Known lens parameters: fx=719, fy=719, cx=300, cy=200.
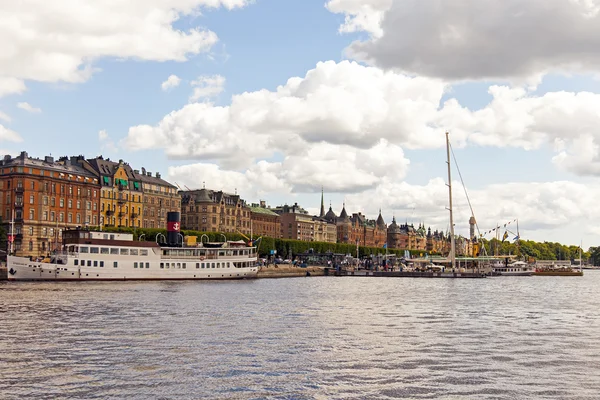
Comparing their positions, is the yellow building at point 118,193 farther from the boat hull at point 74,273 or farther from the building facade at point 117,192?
the boat hull at point 74,273

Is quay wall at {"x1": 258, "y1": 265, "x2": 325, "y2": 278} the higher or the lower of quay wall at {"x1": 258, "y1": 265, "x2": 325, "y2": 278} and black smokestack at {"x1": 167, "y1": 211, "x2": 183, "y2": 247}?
the lower

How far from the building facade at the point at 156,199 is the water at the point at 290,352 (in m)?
108

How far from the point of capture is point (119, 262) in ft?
302

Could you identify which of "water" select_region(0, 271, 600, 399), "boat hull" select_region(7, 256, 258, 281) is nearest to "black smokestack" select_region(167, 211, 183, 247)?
"boat hull" select_region(7, 256, 258, 281)

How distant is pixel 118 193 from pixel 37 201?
24552 millimetres

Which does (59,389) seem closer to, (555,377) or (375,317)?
(555,377)

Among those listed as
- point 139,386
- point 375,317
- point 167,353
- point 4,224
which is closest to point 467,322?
point 375,317

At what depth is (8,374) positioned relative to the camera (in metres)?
25.6

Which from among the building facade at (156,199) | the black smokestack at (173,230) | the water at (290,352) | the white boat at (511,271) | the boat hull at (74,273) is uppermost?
the building facade at (156,199)

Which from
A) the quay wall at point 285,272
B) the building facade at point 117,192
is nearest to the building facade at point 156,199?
the building facade at point 117,192

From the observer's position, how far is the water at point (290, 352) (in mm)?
24016

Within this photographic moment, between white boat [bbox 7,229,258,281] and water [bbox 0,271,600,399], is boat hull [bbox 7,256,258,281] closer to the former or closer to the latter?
white boat [bbox 7,229,258,281]

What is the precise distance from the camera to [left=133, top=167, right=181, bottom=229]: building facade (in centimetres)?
16125

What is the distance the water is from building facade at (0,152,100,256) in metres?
76.6
